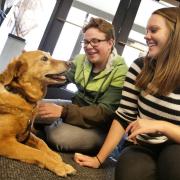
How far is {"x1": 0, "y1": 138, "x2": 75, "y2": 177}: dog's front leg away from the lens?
3.77ft

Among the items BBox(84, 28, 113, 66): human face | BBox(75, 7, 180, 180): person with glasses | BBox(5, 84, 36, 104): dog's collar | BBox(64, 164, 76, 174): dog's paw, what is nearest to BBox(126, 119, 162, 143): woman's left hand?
BBox(75, 7, 180, 180): person with glasses

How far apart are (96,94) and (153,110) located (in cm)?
52

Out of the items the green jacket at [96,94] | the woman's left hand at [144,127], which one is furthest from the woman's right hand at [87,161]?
the woman's left hand at [144,127]

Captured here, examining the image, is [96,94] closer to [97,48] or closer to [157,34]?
[97,48]

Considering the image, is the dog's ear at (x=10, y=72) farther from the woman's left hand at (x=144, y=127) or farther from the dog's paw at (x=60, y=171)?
the woman's left hand at (x=144, y=127)

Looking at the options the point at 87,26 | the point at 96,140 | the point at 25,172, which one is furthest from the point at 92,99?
the point at 25,172

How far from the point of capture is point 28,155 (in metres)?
1.16

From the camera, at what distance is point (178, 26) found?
1244 millimetres

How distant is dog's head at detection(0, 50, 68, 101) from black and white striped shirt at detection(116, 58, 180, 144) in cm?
36

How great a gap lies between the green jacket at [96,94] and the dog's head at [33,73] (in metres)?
0.20

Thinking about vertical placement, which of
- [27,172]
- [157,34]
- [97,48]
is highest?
[157,34]

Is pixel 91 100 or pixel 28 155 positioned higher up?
pixel 91 100

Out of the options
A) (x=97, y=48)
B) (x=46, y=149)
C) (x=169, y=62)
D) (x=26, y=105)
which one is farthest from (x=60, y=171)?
(x=97, y=48)

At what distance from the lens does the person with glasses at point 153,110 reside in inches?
43.8
